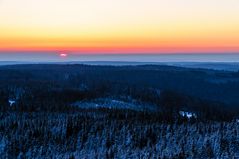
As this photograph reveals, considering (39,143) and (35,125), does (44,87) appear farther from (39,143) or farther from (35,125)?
(39,143)

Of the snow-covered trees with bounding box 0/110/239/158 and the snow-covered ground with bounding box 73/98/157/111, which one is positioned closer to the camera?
the snow-covered trees with bounding box 0/110/239/158

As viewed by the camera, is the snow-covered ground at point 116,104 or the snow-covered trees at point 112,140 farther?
the snow-covered ground at point 116,104

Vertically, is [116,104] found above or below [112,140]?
below

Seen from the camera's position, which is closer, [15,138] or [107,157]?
[107,157]

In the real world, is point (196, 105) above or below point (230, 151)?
below

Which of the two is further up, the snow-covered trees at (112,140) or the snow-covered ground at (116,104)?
the snow-covered trees at (112,140)

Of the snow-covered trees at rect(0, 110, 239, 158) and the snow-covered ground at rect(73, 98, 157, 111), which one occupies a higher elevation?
the snow-covered trees at rect(0, 110, 239, 158)

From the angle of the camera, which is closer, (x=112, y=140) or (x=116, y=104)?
(x=112, y=140)

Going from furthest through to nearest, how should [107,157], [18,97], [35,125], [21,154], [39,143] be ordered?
[18,97]
[35,125]
[39,143]
[21,154]
[107,157]

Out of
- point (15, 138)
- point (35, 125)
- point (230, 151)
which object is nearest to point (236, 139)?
point (230, 151)

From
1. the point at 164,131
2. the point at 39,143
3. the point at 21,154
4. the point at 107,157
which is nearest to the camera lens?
the point at 107,157
